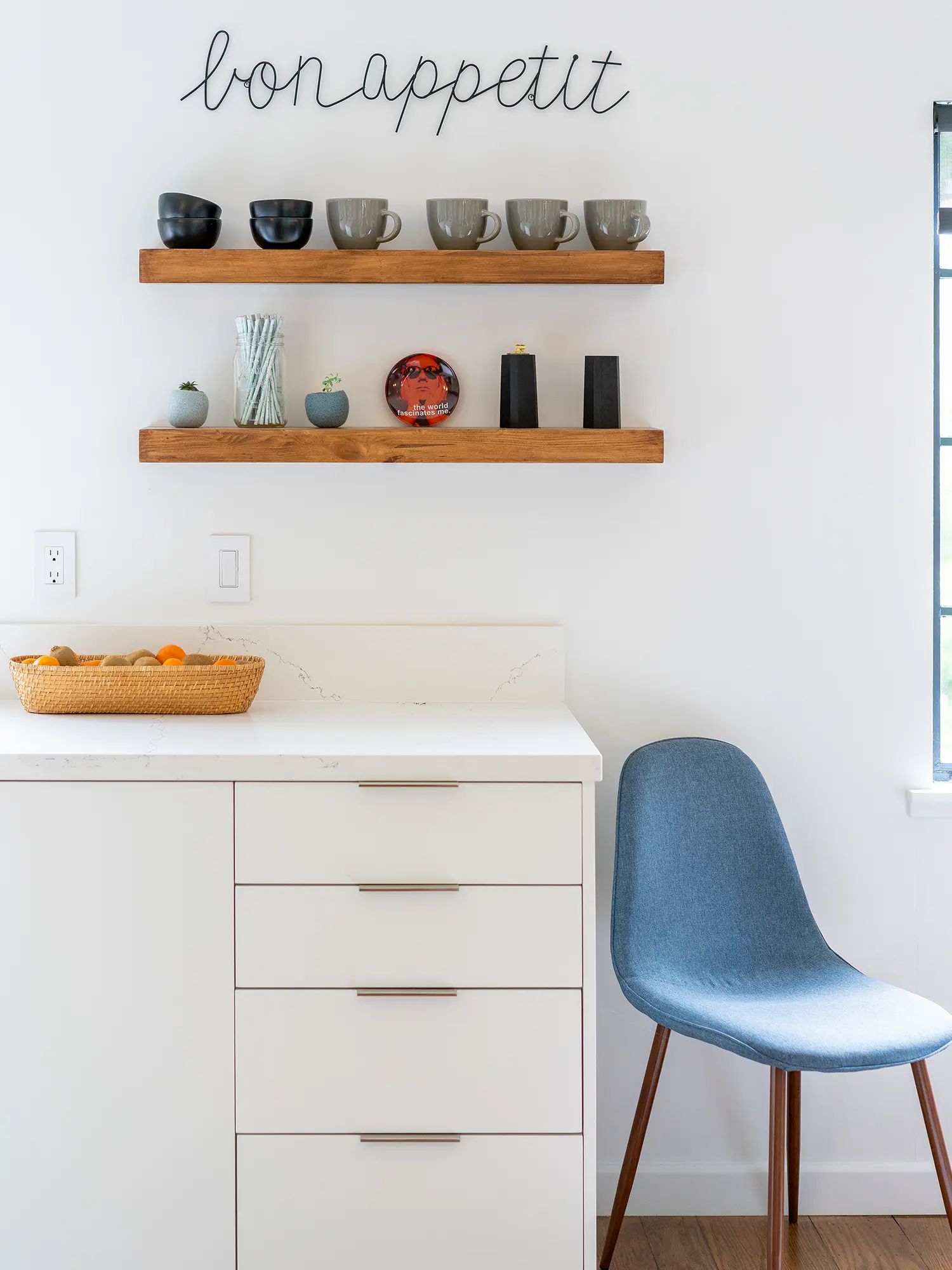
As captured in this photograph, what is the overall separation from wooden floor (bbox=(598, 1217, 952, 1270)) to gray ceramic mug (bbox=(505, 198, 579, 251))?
179 centimetres

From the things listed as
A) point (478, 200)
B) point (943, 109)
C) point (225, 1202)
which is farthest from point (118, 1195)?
point (943, 109)

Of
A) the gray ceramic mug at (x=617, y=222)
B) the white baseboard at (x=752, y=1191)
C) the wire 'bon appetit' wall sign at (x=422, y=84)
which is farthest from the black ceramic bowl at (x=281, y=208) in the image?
the white baseboard at (x=752, y=1191)

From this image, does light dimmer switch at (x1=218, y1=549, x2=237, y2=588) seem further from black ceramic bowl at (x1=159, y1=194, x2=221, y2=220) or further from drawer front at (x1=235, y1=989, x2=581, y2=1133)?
drawer front at (x1=235, y1=989, x2=581, y2=1133)

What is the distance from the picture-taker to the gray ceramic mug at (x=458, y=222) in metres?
1.88

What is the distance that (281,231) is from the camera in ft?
6.19

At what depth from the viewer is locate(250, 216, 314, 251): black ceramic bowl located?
1883 millimetres

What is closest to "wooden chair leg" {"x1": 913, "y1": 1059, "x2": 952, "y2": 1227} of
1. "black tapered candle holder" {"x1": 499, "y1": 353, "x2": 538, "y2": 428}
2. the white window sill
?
the white window sill

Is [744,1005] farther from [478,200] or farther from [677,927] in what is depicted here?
[478,200]

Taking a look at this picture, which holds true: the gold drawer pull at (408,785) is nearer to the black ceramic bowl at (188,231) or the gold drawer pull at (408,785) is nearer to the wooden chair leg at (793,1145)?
the wooden chair leg at (793,1145)

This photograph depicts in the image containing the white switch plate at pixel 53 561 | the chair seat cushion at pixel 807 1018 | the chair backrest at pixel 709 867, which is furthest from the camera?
the white switch plate at pixel 53 561

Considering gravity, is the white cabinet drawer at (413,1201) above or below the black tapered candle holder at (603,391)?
below

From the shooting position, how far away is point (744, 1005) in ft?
5.40

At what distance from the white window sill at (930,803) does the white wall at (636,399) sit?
24 millimetres

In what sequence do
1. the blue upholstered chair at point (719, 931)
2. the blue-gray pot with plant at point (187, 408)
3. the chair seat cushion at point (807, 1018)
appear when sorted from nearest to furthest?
the chair seat cushion at point (807, 1018), the blue upholstered chair at point (719, 931), the blue-gray pot with plant at point (187, 408)
